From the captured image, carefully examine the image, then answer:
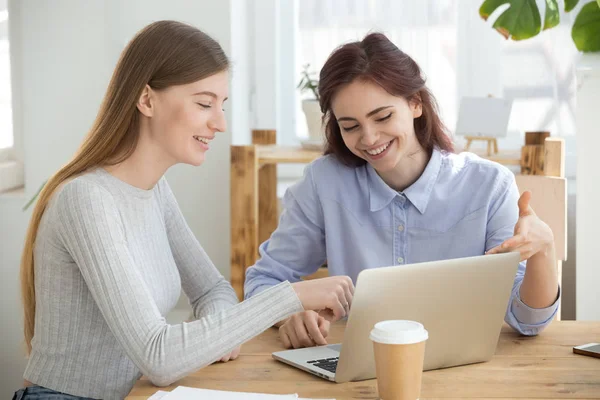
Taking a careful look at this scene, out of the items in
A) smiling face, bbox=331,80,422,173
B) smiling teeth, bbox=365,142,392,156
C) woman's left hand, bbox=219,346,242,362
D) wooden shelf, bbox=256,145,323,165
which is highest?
smiling face, bbox=331,80,422,173

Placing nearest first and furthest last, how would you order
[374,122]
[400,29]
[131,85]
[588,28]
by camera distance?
[131,85] < [374,122] < [588,28] < [400,29]

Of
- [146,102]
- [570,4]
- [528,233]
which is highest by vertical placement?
[570,4]

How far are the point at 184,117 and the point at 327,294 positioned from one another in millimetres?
453

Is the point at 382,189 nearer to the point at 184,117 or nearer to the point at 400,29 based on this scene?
the point at 184,117

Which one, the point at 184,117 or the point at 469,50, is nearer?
the point at 184,117

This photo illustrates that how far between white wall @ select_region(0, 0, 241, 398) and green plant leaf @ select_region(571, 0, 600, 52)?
1151 millimetres

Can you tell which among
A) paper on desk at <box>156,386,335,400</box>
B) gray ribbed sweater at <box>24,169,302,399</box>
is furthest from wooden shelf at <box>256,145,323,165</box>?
paper on desk at <box>156,386,335,400</box>

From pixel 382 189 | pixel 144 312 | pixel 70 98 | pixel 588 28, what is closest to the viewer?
pixel 144 312

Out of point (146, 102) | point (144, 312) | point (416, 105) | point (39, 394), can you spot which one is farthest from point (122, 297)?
point (416, 105)

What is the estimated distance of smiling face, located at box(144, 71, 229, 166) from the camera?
5.11ft

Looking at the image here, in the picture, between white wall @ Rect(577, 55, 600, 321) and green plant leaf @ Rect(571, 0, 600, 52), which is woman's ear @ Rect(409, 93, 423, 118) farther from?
green plant leaf @ Rect(571, 0, 600, 52)

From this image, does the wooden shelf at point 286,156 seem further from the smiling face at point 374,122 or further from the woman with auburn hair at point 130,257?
the woman with auburn hair at point 130,257

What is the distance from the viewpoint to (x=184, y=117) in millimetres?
1559

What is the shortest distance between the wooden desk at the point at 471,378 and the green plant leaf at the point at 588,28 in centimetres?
146
